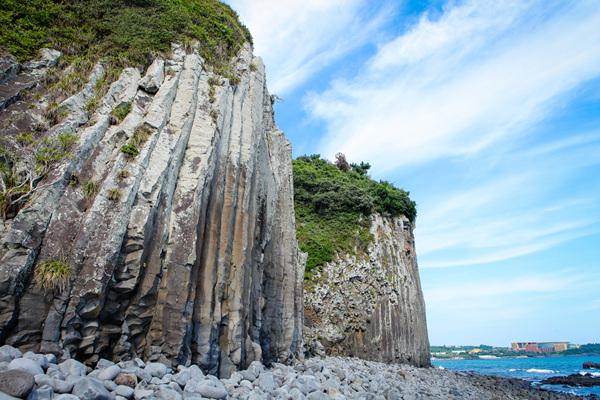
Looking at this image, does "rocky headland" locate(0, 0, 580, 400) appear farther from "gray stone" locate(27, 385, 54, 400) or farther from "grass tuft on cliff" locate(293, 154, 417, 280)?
"grass tuft on cliff" locate(293, 154, 417, 280)

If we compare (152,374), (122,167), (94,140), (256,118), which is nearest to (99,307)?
(152,374)

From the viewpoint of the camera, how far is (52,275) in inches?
274

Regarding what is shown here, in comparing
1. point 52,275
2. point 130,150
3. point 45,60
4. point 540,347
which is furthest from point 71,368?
point 540,347

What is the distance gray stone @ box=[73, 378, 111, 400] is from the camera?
205 inches

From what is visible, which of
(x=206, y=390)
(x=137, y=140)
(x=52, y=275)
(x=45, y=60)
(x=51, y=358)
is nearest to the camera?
(x=51, y=358)

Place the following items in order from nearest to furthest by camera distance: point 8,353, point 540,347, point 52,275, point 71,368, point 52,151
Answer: point 8,353 → point 71,368 → point 52,275 → point 52,151 → point 540,347

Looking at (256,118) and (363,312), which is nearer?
(256,118)

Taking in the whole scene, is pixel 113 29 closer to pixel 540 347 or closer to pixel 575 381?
pixel 575 381

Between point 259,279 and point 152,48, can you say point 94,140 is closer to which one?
point 152,48

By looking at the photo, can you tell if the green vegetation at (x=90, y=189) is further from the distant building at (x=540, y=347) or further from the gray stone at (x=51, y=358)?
the distant building at (x=540, y=347)

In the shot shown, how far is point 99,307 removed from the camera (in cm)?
743

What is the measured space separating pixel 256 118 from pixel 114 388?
390 inches

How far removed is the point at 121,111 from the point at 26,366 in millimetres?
6635

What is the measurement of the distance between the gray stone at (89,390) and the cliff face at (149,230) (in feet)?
5.67
